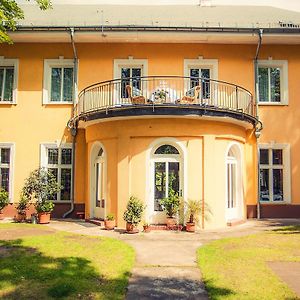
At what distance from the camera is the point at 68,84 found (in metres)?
14.6

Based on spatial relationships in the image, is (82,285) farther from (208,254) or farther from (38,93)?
(38,93)

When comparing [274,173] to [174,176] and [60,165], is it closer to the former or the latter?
[174,176]

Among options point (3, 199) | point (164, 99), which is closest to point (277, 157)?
point (164, 99)

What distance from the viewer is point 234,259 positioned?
7.34m

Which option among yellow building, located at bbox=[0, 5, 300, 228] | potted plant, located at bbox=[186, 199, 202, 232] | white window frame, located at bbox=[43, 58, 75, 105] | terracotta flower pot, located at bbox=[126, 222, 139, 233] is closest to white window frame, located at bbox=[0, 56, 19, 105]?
yellow building, located at bbox=[0, 5, 300, 228]

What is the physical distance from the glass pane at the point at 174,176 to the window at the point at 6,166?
259 inches

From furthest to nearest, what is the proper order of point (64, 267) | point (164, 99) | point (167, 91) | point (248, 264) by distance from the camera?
point (167, 91), point (164, 99), point (248, 264), point (64, 267)

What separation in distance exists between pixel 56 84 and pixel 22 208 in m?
5.09

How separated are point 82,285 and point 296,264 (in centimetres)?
416

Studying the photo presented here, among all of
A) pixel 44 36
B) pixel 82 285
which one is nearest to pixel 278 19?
pixel 44 36

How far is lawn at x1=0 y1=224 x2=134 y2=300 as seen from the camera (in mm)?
5328

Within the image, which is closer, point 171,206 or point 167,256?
point 167,256

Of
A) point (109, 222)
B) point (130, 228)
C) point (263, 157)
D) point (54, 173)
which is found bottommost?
point (130, 228)

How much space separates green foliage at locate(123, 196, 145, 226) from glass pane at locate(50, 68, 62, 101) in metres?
6.12
